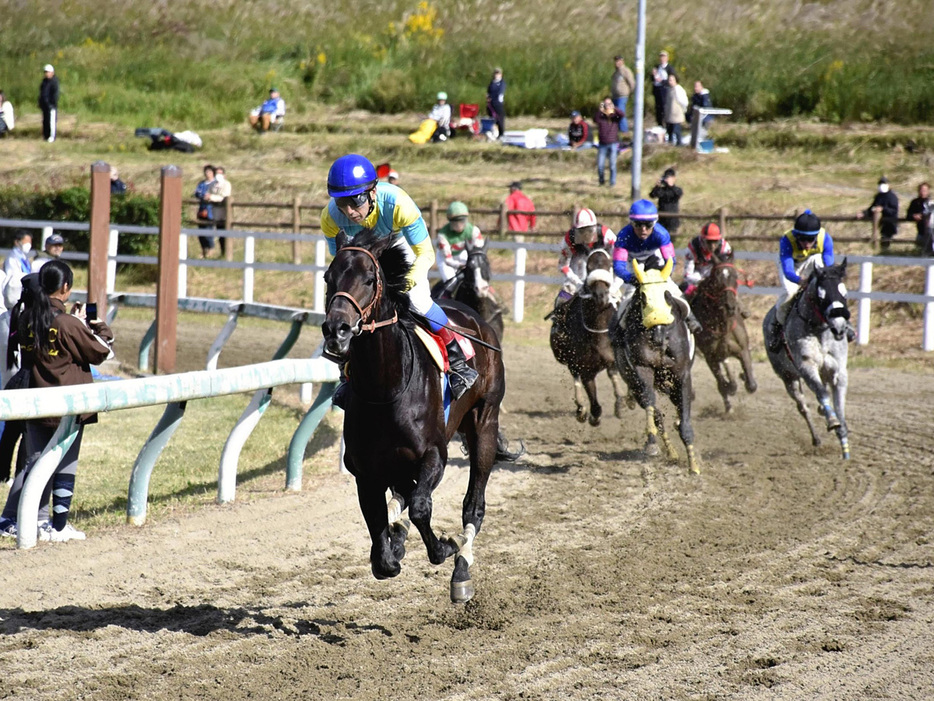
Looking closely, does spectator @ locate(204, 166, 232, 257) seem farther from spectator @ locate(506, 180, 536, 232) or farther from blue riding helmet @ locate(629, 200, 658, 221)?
blue riding helmet @ locate(629, 200, 658, 221)

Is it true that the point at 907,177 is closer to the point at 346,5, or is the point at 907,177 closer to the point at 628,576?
the point at 628,576

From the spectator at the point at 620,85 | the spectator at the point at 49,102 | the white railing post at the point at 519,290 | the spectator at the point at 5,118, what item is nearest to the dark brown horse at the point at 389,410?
the white railing post at the point at 519,290

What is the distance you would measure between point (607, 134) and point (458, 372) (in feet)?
66.5

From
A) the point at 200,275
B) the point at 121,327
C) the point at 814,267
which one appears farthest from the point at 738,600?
the point at 200,275

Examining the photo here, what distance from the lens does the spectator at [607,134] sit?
25.1m

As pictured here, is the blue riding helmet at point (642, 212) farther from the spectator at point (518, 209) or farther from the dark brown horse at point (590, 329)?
the spectator at point (518, 209)

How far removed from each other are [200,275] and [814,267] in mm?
16631

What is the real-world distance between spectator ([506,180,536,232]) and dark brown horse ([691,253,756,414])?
32.4 ft

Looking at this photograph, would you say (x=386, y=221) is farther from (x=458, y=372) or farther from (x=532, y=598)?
(x=532, y=598)

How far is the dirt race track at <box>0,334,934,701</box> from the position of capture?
203 inches

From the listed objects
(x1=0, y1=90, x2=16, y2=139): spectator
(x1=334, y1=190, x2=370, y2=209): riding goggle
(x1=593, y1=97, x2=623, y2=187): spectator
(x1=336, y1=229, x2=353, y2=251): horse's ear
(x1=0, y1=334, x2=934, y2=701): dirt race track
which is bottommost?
(x1=0, y1=334, x2=934, y2=701): dirt race track

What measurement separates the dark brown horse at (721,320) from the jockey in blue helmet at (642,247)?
180 centimetres

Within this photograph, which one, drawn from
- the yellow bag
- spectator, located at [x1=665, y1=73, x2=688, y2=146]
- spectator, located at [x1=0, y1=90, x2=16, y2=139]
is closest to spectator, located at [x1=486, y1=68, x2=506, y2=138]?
the yellow bag

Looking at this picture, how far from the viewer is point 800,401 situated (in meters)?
11.2
